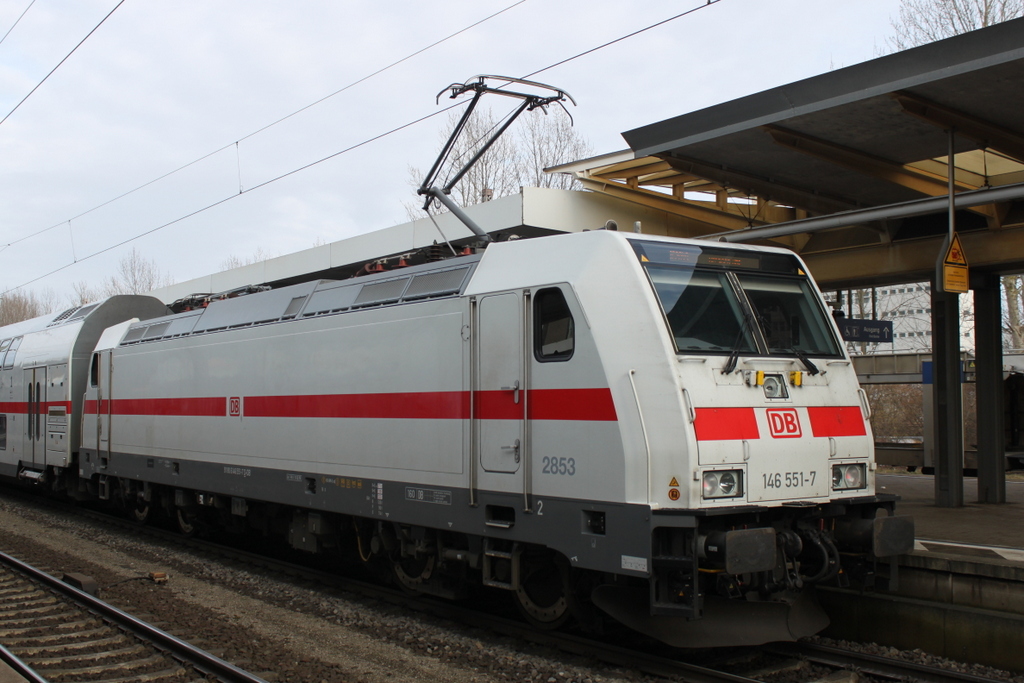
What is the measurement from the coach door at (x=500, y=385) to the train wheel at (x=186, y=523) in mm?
7694

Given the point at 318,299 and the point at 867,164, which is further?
the point at 867,164

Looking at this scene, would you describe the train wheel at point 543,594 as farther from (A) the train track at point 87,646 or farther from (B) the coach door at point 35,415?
(B) the coach door at point 35,415

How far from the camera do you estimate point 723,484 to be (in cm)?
639

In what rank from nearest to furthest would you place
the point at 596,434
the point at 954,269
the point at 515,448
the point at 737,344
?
1. the point at 596,434
2. the point at 737,344
3. the point at 515,448
4. the point at 954,269

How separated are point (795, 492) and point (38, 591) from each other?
838 cm

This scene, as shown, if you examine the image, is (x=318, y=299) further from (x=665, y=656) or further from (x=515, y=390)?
(x=665, y=656)

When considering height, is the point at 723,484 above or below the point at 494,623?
above

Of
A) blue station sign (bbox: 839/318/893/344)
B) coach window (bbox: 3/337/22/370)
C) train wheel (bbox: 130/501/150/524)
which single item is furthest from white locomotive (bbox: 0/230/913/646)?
coach window (bbox: 3/337/22/370)

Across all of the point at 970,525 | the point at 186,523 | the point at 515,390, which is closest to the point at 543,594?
the point at 515,390

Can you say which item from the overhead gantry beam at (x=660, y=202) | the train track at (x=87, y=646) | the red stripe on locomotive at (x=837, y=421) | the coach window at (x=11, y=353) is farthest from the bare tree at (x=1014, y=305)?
the train track at (x=87, y=646)

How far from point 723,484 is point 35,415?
52.8 ft

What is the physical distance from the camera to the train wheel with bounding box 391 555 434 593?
29.0ft

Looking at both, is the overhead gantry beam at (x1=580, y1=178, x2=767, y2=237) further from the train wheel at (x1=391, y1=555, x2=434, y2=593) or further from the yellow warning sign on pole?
the train wheel at (x1=391, y1=555, x2=434, y2=593)

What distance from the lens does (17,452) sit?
18.9 metres
